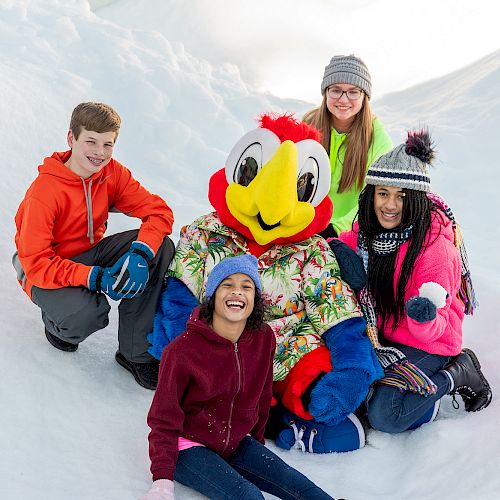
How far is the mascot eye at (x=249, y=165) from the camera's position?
8.14ft

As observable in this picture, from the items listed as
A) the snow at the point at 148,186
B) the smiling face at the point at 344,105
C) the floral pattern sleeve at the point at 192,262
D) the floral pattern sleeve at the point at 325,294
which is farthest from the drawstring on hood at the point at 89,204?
the smiling face at the point at 344,105

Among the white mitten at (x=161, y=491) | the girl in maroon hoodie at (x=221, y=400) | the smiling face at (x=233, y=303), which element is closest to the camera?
the white mitten at (x=161, y=491)

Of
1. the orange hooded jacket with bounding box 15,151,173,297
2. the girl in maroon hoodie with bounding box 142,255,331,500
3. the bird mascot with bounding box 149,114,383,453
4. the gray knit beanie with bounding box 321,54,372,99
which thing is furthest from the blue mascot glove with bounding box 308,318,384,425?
the gray knit beanie with bounding box 321,54,372,99

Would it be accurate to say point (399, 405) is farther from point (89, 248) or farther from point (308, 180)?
point (89, 248)

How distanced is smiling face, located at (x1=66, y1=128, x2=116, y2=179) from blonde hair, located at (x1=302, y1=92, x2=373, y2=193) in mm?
1107

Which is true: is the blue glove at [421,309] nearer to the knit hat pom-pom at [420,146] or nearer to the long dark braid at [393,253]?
the long dark braid at [393,253]

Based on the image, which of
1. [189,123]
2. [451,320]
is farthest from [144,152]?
[451,320]

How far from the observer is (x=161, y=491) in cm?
186

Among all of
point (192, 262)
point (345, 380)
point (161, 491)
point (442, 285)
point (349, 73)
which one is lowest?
point (161, 491)

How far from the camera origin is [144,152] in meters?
4.54

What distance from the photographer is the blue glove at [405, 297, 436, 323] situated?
2.31 meters

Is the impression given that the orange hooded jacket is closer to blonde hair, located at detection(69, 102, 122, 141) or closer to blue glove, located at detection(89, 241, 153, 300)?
blue glove, located at detection(89, 241, 153, 300)

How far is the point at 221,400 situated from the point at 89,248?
0.90 meters

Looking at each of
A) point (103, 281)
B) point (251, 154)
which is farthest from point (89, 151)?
point (251, 154)
